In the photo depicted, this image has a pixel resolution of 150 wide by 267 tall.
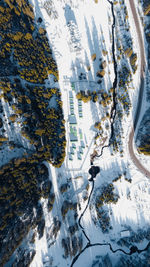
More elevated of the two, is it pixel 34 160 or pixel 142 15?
pixel 142 15

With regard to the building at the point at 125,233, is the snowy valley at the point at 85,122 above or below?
above

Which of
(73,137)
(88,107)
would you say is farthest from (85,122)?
(73,137)

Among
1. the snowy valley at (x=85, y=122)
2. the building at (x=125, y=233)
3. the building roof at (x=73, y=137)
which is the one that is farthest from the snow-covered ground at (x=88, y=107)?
the building at (x=125, y=233)

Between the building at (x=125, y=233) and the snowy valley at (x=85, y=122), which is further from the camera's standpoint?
the building at (x=125, y=233)

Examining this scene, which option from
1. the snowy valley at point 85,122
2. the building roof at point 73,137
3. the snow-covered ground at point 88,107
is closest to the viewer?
the snowy valley at point 85,122

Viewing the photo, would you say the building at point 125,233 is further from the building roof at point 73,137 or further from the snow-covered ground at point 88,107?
the building roof at point 73,137

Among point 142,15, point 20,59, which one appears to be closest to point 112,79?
point 142,15

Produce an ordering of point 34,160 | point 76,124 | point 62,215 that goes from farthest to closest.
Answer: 1. point 76,124
2. point 62,215
3. point 34,160

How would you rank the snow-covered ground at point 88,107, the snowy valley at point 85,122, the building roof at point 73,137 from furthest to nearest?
the building roof at point 73,137, the snow-covered ground at point 88,107, the snowy valley at point 85,122

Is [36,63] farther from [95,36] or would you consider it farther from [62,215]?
[62,215]
